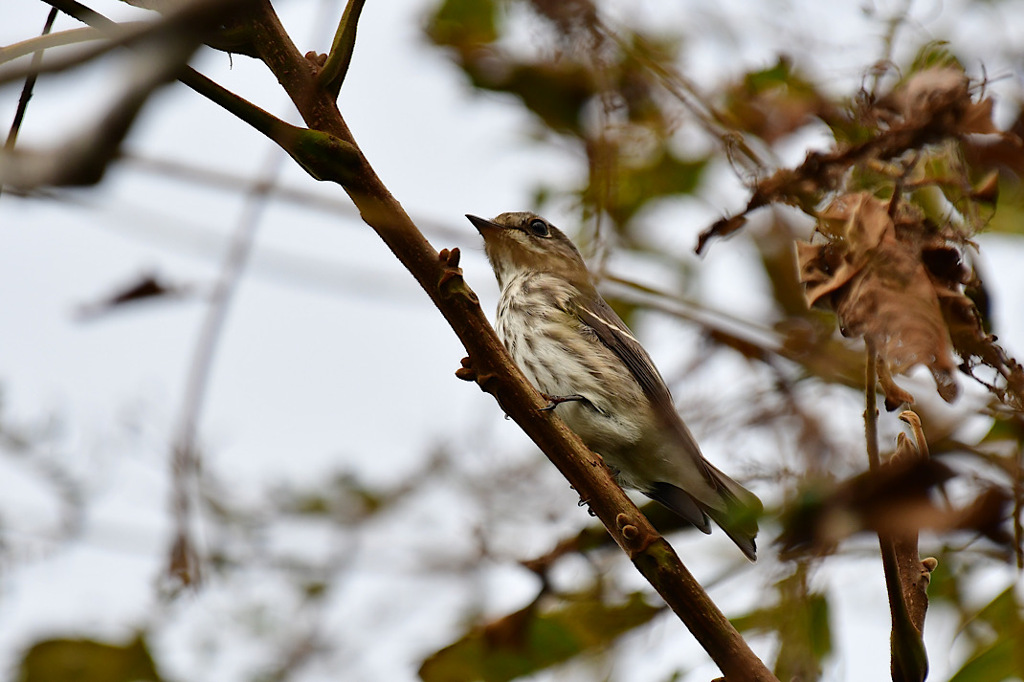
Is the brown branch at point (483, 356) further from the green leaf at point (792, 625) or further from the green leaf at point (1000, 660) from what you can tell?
the green leaf at point (1000, 660)

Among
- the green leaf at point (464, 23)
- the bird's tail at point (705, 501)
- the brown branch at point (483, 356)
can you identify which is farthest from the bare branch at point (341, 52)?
the green leaf at point (464, 23)

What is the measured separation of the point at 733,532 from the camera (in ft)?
11.5

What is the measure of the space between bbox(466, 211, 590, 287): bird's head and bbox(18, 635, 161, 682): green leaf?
2.27m

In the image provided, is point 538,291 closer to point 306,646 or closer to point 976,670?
point 306,646

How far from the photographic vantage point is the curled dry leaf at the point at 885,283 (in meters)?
1.89

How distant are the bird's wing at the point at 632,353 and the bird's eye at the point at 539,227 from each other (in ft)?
2.18

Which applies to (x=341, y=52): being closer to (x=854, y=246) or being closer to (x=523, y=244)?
(x=854, y=246)

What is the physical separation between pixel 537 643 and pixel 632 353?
5.71ft

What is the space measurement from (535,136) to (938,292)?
3367 millimetres

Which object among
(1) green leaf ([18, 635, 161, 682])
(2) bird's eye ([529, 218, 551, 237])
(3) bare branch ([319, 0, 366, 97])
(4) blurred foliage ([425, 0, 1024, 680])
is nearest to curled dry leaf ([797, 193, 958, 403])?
(4) blurred foliage ([425, 0, 1024, 680])

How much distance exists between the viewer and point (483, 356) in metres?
2.07

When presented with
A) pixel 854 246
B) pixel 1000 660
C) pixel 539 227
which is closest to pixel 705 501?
pixel 1000 660

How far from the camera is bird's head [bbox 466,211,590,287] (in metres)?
4.84

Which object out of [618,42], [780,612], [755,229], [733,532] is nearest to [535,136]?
[755,229]
